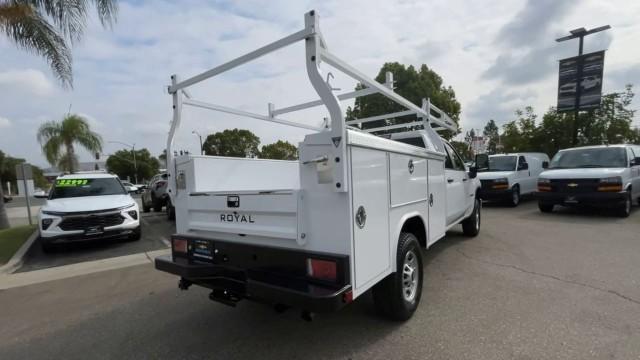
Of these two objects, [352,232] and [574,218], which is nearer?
[352,232]

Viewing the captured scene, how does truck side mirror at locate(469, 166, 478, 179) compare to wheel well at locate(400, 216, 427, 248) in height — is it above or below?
above

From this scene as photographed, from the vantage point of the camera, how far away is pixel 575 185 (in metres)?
9.14

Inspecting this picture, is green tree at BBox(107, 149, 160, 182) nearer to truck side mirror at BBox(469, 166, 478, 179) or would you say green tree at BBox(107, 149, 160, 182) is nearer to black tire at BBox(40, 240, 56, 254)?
black tire at BBox(40, 240, 56, 254)

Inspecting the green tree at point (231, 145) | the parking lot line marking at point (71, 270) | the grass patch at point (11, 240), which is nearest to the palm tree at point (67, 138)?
the green tree at point (231, 145)

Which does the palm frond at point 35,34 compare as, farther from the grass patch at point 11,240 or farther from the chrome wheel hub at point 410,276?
the chrome wheel hub at point 410,276

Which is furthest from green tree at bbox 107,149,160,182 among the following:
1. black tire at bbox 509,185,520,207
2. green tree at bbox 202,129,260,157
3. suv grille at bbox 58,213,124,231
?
black tire at bbox 509,185,520,207

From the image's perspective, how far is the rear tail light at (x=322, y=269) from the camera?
8.48ft

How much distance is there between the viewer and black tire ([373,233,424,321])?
129 inches

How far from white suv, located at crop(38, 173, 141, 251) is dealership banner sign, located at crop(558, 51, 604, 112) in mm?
17454

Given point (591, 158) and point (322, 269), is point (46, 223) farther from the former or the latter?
point (591, 158)

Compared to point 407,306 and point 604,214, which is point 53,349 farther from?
point 604,214

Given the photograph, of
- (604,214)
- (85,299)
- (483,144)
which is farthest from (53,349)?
(483,144)

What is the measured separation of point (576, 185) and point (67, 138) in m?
25.9

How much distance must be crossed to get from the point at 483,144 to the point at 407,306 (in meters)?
13.4
